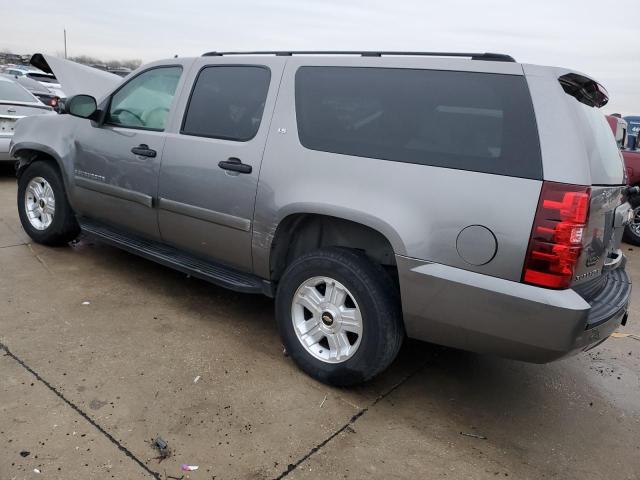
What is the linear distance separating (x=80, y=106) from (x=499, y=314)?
3503 mm

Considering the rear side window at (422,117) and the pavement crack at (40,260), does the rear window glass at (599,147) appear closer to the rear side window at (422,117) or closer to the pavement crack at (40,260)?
the rear side window at (422,117)

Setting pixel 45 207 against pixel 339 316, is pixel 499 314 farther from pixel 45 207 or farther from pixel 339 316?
pixel 45 207

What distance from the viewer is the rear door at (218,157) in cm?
328

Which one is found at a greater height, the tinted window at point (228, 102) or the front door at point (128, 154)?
the tinted window at point (228, 102)

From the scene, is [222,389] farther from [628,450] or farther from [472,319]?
[628,450]

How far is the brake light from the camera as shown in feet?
7.50

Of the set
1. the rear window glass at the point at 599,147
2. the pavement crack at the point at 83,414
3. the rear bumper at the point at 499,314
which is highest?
the rear window glass at the point at 599,147

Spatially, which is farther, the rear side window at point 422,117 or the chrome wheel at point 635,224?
the chrome wheel at point 635,224

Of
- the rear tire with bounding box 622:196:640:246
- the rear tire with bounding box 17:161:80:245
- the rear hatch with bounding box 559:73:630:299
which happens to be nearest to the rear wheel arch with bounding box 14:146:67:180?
the rear tire with bounding box 17:161:80:245

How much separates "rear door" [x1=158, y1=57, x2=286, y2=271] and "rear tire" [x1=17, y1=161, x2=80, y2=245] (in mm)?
1438

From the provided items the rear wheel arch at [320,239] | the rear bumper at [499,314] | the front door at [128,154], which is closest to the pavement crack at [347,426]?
the rear bumper at [499,314]

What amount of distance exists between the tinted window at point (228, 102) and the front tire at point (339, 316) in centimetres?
100

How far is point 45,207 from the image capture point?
16.1ft

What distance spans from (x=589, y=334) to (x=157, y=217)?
2.89 m
